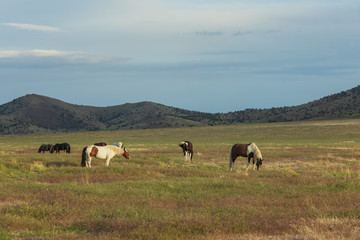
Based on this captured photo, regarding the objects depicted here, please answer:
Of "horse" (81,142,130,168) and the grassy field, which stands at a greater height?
"horse" (81,142,130,168)

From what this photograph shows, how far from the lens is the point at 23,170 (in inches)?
1112

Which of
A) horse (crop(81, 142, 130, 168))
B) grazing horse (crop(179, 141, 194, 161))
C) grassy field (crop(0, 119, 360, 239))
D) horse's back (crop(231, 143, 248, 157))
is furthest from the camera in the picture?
grazing horse (crop(179, 141, 194, 161))

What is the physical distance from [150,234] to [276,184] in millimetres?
11033

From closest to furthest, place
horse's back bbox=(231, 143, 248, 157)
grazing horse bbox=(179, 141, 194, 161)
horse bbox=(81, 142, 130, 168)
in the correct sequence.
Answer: horse bbox=(81, 142, 130, 168)
horse's back bbox=(231, 143, 248, 157)
grazing horse bbox=(179, 141, 194, 161)

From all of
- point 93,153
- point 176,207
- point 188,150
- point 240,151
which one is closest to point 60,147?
point 188,150

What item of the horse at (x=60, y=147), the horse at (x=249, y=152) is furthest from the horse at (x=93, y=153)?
the horse at (x=60, y=147)

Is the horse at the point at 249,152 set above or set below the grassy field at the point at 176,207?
above

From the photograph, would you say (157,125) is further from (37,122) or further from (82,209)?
(82,209)

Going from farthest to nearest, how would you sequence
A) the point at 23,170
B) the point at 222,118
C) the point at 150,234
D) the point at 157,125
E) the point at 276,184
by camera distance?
the point at 222,118 → the point at 157,125 → the point at 23,170 → the point at 276,184 → the point at 150,234

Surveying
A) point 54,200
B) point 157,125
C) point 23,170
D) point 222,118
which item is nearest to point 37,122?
point 157,125

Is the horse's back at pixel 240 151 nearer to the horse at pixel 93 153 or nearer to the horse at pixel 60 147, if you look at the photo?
the horse at pixel 93 153

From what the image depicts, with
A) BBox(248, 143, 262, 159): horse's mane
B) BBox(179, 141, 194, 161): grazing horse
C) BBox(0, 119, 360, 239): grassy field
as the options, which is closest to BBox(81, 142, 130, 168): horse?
BBox(0, 119, 360, 239): grassy field

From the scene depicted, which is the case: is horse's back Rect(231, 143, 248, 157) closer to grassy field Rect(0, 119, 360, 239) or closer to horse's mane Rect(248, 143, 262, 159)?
horse's mane Rect(248, 143, 262, 159)

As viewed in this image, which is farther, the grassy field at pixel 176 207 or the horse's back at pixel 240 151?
the horse's back at pixel 240 151
